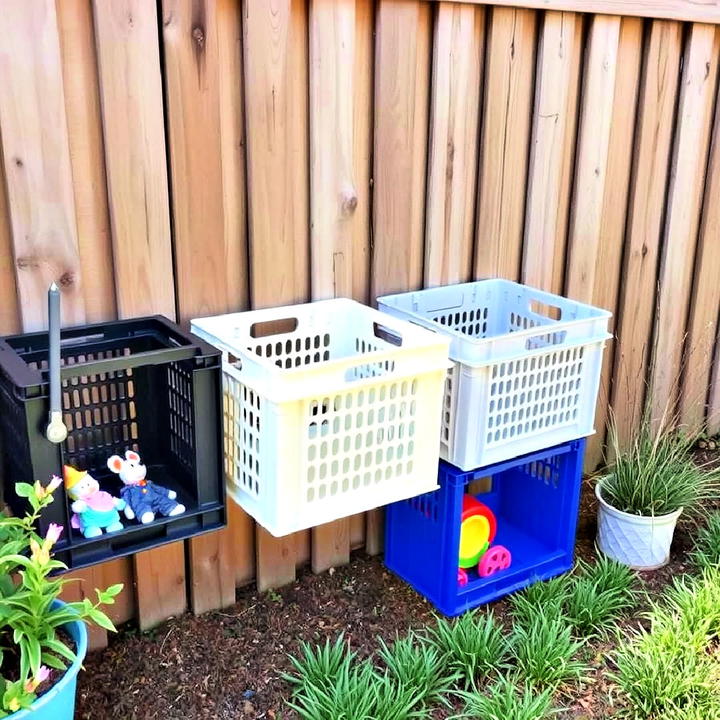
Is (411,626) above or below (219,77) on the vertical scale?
below

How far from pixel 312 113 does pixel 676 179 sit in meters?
1.75

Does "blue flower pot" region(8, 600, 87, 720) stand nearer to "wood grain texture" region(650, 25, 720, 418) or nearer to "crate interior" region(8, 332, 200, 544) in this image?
"crate interior" region(8, 332, 200, 544)

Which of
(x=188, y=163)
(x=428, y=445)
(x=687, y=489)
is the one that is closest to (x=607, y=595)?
(x=687, y=489)

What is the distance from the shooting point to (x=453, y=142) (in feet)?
9.32

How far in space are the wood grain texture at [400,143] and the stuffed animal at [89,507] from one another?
1180mm

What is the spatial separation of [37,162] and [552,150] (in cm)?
180

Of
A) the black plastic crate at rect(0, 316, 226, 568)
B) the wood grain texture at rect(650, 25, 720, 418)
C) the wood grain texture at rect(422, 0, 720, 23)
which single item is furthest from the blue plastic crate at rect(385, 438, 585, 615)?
the wood grain texture at rect(422, 0, 720, 23)

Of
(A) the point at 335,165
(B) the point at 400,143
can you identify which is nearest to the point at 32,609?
(A) the point at 335,165

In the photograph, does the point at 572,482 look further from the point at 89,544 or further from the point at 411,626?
the point at 89,544

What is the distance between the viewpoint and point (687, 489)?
3117mm

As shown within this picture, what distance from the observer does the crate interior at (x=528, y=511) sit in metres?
2.97

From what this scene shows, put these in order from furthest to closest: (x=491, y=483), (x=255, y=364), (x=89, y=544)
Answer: (x=491, y=483) < (x=255, y=364) < (x=89, y=544)

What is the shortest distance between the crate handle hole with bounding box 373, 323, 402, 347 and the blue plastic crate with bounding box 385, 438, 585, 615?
42cm

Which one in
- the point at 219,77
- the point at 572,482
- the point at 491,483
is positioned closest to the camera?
the point at 219,77
